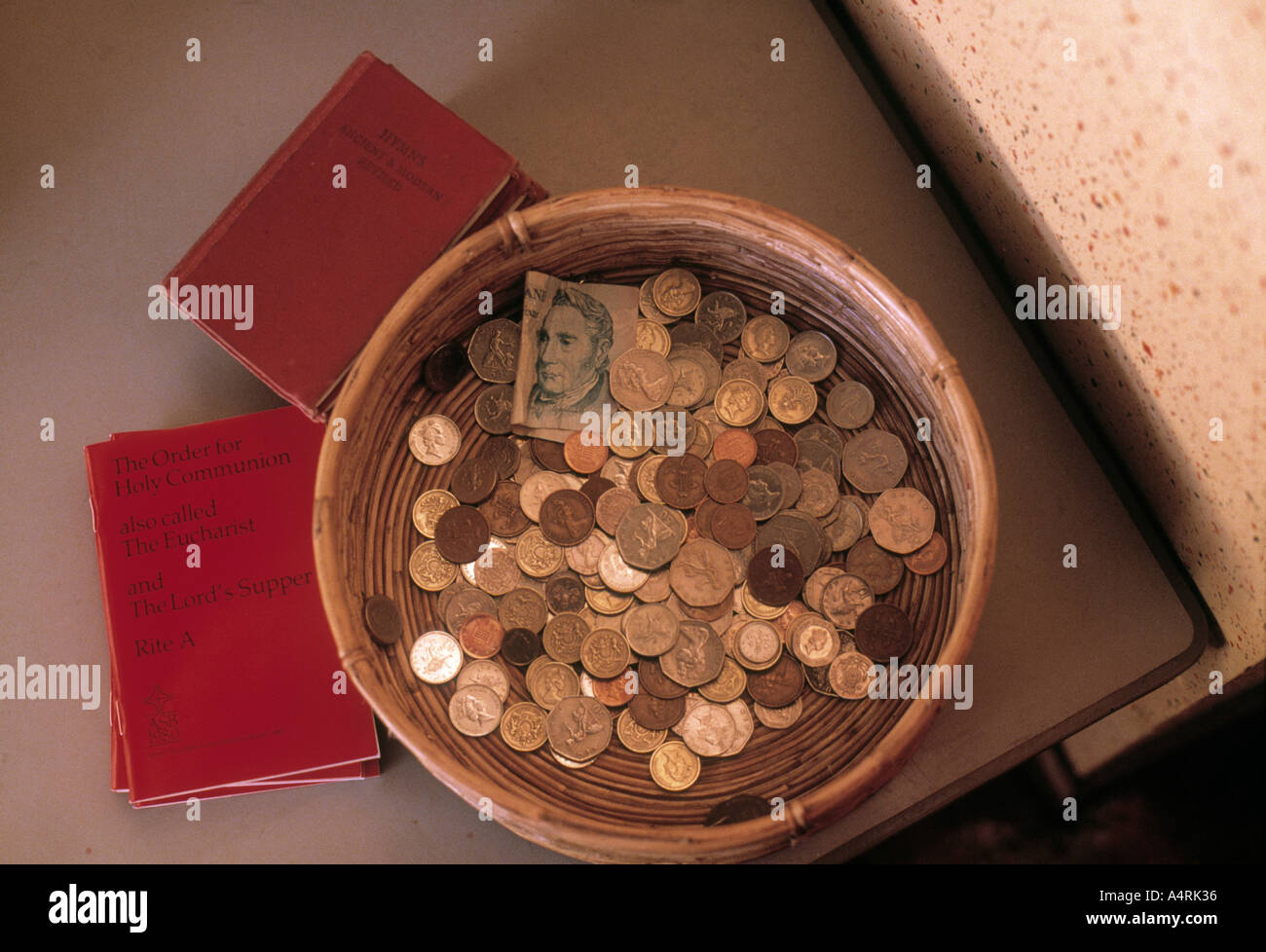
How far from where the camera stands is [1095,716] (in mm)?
1008

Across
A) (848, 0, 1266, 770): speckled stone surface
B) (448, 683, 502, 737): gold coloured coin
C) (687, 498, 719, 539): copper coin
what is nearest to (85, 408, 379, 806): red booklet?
(448, 683, 502, 737): gold coloured coin

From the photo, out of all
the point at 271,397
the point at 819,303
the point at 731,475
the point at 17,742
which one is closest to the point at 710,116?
the point at 819,303

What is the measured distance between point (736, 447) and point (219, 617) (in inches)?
24.8

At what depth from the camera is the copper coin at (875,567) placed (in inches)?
40.6

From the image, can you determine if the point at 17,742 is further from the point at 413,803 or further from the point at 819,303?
the point at 819,303

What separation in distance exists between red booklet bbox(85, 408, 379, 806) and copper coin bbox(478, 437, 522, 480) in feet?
0.66

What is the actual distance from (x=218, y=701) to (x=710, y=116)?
3.15 ft

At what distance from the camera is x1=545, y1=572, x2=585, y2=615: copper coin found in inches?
41.8

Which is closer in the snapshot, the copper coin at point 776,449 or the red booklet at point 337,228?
the red booklet at point 337,228

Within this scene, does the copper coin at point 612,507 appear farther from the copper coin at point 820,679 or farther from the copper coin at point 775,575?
the copper coin at point 820,679

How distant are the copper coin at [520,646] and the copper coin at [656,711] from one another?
0.13 m

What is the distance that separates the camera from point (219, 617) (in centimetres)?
102

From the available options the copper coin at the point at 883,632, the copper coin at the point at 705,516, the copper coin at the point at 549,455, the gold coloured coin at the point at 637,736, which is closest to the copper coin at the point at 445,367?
the copper coin at the point at 549,455

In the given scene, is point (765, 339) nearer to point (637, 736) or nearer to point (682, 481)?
point (682, 481)
